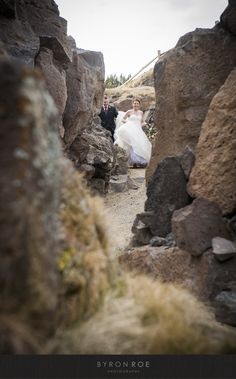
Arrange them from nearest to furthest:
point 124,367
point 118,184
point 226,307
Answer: point 124,367 < point 226,307 < point 118,184

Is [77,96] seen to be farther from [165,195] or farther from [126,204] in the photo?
[126,204]

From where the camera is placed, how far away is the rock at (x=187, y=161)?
12.8 feet

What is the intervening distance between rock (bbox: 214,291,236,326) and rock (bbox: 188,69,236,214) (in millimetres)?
783

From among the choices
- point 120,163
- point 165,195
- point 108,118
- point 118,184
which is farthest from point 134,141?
point 165,195

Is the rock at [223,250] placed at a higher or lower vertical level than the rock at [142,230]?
higher

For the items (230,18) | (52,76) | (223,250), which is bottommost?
(223,250)

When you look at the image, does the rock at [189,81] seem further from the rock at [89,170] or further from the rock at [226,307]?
the rock at [89,170]

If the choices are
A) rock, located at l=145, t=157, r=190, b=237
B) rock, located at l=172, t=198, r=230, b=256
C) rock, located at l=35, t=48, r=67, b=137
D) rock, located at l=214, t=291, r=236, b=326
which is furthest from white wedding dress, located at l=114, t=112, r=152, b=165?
rock, located at l=214, t=291, r=236, b=326

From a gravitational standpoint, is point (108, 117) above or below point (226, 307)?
above

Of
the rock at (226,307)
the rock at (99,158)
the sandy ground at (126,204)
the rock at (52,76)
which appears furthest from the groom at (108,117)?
the rock at (226,307)

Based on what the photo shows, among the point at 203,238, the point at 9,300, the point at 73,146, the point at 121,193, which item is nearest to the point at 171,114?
the point at 203,238

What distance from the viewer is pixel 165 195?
4.07 meters

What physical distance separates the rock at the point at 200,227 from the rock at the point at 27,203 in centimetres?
228

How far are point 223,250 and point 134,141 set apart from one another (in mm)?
7929
